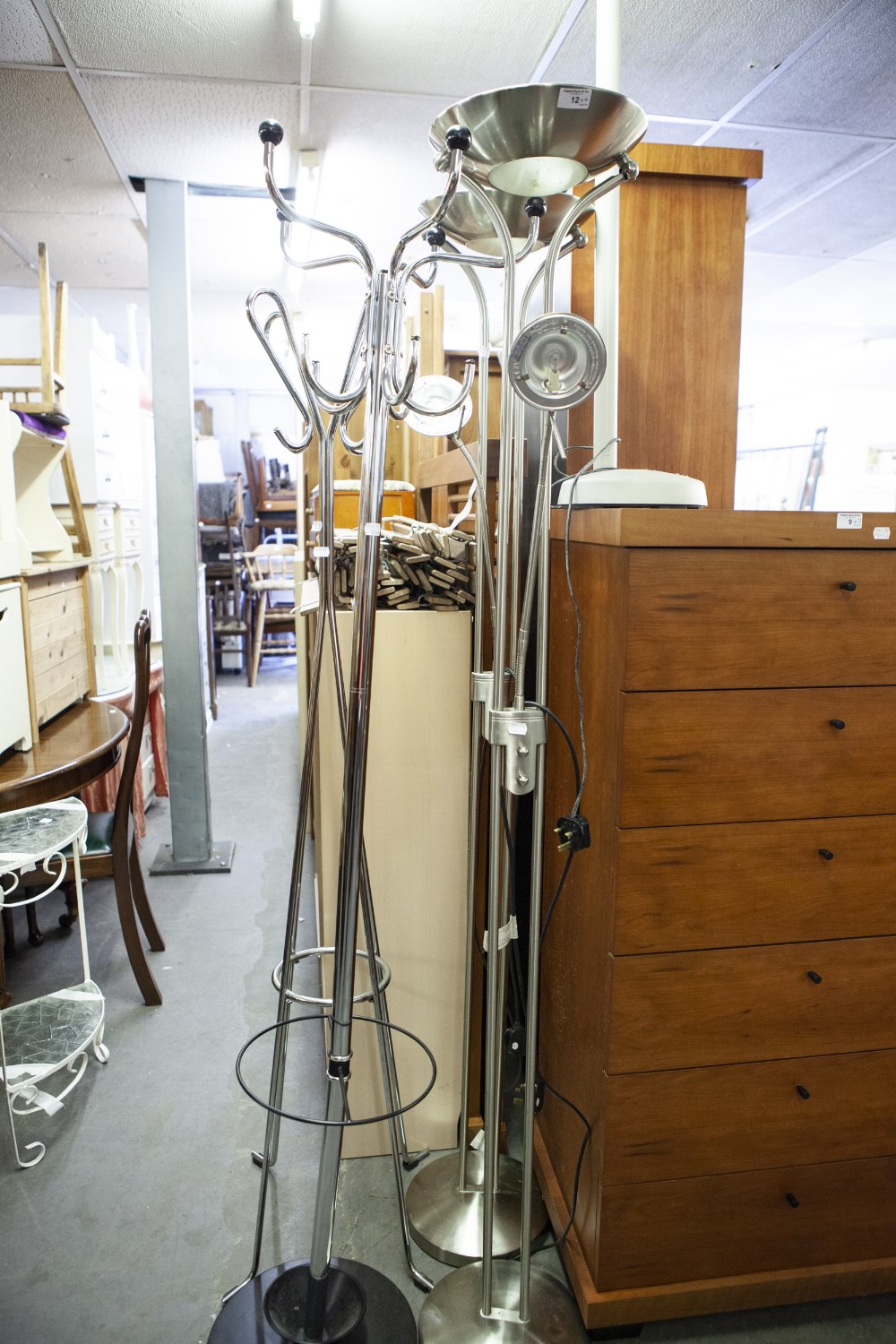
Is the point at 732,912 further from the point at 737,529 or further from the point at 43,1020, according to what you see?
the point at 43,1020

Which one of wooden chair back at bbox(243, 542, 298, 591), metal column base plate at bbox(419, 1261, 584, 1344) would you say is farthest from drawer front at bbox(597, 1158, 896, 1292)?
wooden chair back at bbox(243, 542, 298, 591)

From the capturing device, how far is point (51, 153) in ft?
9.89

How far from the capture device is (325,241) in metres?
4.00

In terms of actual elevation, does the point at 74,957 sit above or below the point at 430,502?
below

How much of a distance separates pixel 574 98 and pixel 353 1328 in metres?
1.79

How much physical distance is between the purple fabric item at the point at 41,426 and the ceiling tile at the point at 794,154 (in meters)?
2.47

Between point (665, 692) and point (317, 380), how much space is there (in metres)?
0.67

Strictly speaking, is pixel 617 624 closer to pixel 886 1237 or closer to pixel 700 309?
pixel 700 309

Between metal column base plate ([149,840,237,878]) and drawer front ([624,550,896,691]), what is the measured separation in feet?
8.18

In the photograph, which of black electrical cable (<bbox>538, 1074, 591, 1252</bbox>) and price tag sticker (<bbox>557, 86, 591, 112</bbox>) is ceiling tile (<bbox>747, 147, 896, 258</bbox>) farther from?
black electrical cable (<bbox>538, 1074, 591, 1252</bbox>)

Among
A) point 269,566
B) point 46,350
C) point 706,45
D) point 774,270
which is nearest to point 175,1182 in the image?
point 46,350

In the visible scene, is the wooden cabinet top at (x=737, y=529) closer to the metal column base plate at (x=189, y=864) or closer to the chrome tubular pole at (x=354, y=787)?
the chrome tubular pole at (x=354, y=787)

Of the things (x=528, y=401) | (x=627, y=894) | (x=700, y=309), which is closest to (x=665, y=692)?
(x=627, y=894)

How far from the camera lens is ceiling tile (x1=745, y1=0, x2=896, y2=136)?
7.75ft
